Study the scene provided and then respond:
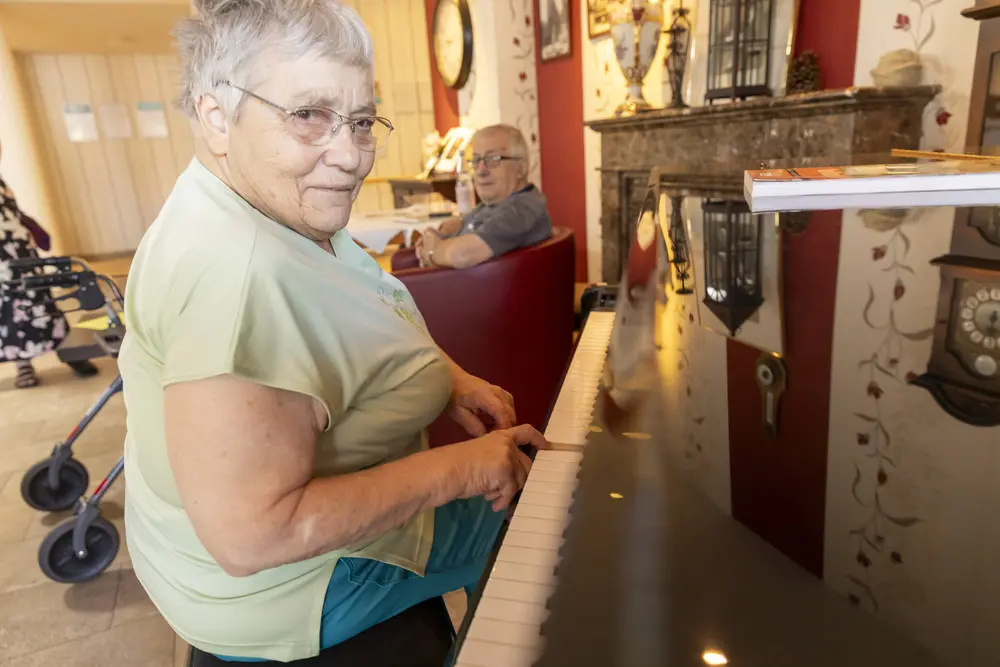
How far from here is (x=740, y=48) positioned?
2.48 metres

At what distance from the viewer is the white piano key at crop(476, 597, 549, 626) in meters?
0.41

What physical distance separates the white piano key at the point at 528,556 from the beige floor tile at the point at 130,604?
1.52m

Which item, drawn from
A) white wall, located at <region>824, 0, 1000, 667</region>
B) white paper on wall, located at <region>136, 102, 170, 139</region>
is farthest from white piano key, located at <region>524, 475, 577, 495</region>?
white paper on wall, located at <region>136, 102, 170, 139</region>

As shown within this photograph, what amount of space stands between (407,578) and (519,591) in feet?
1.51

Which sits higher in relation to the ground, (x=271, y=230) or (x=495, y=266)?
(x=271, y=230)

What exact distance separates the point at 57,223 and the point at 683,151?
7.53 meters

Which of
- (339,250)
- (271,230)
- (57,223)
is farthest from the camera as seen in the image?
(57,223)

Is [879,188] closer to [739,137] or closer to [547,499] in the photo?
[547,499]

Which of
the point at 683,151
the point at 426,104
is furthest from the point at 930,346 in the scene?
the point at 426,104

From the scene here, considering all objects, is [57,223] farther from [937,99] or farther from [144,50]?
[937,99]

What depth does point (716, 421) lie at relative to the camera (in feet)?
2.57

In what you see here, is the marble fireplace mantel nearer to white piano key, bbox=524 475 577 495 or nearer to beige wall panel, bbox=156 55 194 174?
white piano key, bbox=524 475 577 495

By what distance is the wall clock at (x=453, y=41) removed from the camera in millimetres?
4664

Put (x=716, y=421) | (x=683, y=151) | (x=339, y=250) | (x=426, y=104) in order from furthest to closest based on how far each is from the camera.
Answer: (x=426, y=104), (x=683, y=151), (x=339, y=250), (x=716, y=421)
